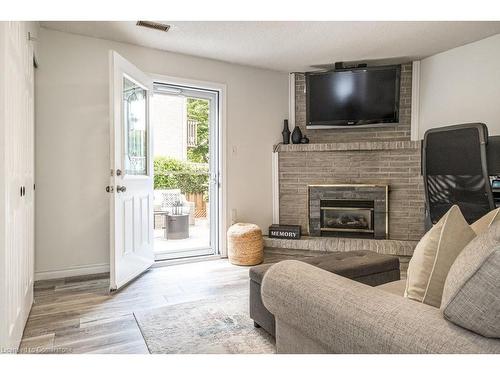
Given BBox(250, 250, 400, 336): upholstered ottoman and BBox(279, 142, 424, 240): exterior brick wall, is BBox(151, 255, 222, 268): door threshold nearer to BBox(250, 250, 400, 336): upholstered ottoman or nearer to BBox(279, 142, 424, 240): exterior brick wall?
BBox(279, 142, 424, 240): exterior brick wall

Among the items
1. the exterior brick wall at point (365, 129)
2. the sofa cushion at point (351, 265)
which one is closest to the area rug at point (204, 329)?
the sofa cushion at point (351, 265)

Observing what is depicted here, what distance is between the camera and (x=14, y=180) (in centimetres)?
170

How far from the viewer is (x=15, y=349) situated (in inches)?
67.5

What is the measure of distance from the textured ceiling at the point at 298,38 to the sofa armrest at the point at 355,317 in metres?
2.51

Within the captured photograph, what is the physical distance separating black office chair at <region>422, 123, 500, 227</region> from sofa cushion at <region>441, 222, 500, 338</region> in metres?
1.29

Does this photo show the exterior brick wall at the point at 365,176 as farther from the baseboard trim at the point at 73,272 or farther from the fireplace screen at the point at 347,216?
the baseboard trim at the point at 73,272

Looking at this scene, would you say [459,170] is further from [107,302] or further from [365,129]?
[107,302]

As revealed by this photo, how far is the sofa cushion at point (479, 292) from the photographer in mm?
788

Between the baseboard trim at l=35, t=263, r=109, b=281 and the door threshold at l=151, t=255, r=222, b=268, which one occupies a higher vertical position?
the baseboard trim at l=35, t=263, r=109, b=281

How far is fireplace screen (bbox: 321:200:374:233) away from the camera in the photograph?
161 inches

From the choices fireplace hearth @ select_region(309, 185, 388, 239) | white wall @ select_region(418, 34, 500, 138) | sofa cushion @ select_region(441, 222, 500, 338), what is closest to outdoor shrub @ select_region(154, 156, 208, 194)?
fireplace hearth @ select_region(309, 185, 388, 239)
